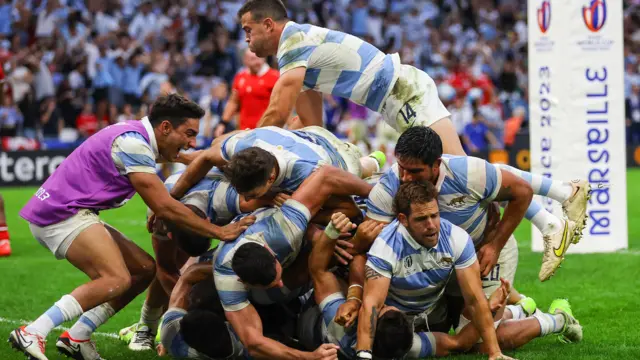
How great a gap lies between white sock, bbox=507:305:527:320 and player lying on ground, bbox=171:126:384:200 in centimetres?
135

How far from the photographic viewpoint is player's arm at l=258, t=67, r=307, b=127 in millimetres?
7668

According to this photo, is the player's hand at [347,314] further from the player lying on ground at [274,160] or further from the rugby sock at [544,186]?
the rugby sock at [544,186]

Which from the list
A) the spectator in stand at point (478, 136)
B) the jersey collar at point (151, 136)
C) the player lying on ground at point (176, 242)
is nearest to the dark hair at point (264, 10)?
the player lying on ground at point (176, 242)

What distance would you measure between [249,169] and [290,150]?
2.08ft

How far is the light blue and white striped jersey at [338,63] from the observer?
779 cm

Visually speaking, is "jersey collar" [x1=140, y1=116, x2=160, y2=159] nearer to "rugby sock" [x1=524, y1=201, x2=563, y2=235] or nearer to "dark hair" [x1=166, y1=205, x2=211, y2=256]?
"dark hair" [x1=166, y1=205, x2=211, y2=256]

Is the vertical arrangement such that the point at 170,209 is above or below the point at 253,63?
below

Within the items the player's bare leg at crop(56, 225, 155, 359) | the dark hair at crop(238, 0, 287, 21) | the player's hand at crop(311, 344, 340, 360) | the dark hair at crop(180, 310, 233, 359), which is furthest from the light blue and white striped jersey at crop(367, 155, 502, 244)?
the dark hair at crop(238, 0, 287, 21)

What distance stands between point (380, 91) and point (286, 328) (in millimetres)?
2094

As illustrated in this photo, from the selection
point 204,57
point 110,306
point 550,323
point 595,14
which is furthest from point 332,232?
point 204,57

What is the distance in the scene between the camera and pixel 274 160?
6590 mm

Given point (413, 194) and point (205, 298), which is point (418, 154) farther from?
point (205, 298)

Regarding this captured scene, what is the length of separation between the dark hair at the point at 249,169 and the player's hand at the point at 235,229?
0.31 metres

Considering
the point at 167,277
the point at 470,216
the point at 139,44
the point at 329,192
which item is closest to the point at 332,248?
the point at 329,192
